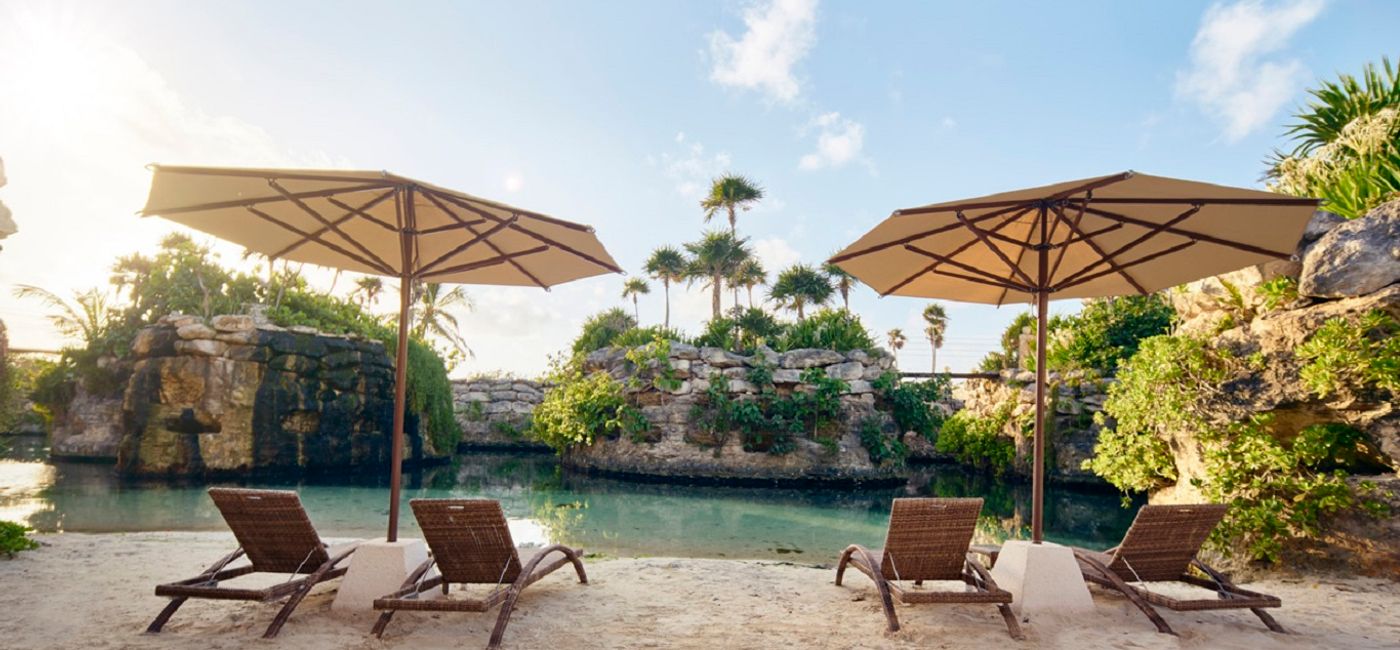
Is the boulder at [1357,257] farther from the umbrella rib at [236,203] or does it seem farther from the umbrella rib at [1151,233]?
the umbrella rib at [236,203]

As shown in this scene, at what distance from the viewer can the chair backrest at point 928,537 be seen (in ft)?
12.2

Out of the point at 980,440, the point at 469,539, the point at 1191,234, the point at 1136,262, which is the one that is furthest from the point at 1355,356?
the point at 980,440

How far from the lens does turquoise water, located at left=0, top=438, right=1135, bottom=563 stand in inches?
291

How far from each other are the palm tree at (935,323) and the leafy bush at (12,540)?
39.9 m

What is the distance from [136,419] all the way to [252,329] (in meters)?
2.57

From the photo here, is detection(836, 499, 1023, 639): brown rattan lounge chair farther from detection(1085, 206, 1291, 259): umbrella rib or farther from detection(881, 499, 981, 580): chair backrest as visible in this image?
detection(1085, 206, 1291, 259): umbrella rib

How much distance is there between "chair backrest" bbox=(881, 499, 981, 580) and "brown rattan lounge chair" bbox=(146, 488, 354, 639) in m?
3.09

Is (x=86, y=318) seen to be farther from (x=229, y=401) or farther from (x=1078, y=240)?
(x=1078, y=240)

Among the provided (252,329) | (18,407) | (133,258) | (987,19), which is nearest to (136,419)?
(252,329)

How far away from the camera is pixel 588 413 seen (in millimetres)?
14609

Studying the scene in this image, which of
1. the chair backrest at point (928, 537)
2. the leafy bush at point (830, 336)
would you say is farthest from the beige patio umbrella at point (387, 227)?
the leafy bush at point (830, 336)

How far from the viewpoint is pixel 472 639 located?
3.46 meters

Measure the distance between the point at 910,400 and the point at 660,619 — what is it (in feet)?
40.1

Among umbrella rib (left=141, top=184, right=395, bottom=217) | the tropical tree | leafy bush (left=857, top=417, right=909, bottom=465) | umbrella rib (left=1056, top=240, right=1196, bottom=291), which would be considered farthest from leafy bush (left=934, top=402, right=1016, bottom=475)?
umbrella rib (left=141, top=184, right=395, bottom=217)
